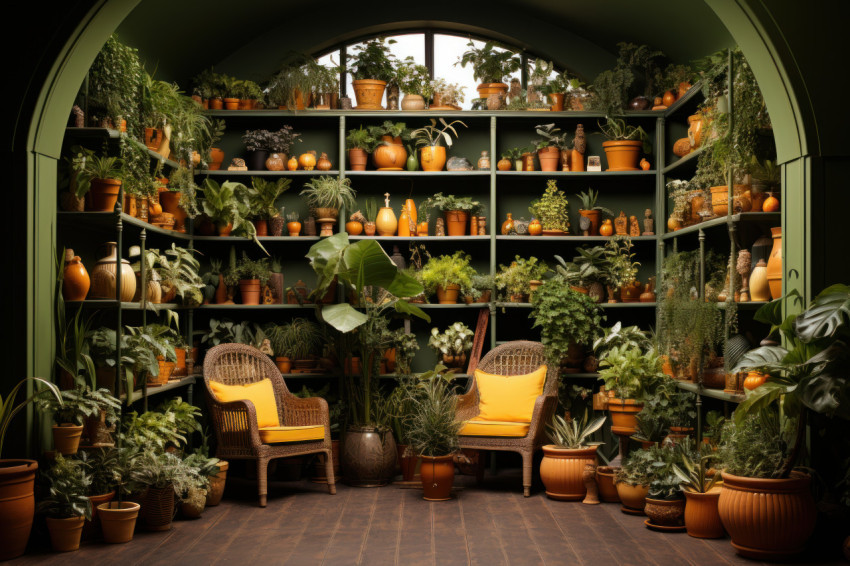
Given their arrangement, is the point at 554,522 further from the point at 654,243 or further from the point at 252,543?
the point at 654,243

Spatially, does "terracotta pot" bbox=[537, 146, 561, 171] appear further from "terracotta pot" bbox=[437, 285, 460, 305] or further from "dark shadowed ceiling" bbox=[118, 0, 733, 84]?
"terracotta pot" bbox=[437, 285, 460, 305]

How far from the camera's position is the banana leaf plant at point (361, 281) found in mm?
6535

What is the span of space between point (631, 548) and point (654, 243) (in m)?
3.54

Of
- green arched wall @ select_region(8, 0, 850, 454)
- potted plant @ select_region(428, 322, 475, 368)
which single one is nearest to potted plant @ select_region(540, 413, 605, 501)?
potted plant @ select_region(428, 322, 475, 368)

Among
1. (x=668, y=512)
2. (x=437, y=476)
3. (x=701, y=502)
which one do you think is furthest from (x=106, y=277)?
(x=701, y=502)

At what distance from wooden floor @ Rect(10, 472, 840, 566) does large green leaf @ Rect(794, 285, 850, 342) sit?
4.10 ft

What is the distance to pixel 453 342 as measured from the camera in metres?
7.19

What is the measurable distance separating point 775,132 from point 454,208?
311 cm

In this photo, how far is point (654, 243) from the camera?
25.0ft

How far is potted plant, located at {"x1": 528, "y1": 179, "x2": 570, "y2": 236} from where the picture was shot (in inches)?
289

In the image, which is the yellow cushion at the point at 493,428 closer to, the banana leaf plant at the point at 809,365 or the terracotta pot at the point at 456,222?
the terracotta pot at the point at 456,222

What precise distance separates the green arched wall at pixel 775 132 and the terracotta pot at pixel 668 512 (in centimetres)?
144

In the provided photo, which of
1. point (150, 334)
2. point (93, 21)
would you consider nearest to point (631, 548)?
point (150, 334)

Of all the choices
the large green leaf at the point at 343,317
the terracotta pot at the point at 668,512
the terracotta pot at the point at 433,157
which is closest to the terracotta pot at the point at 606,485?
the terracotta pot at the point at 668,512
